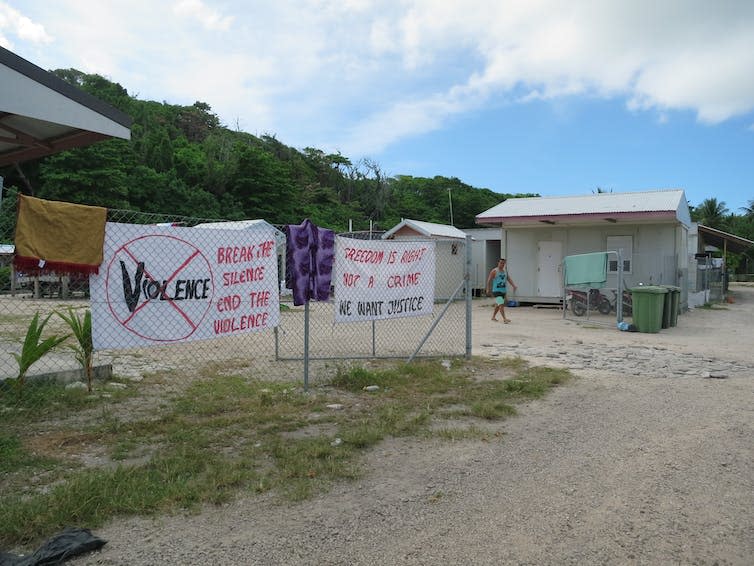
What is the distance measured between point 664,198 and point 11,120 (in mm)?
19788

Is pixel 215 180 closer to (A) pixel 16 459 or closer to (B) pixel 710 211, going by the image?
→ (A) pixel 16 459

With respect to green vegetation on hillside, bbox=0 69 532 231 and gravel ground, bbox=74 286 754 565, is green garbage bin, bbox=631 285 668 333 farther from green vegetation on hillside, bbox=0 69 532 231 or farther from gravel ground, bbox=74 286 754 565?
green vegetation on hillside, bbox=0 69 532 231

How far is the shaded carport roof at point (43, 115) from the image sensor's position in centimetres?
530

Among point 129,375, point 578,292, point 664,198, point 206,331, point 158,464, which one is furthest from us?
point 664,198

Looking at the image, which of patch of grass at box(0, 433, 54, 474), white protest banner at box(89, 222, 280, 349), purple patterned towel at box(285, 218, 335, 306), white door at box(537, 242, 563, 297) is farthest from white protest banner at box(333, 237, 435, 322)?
white door at box(537, 242, 563, 297)

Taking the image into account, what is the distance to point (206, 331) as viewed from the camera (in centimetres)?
575

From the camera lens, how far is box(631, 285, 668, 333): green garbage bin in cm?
1327

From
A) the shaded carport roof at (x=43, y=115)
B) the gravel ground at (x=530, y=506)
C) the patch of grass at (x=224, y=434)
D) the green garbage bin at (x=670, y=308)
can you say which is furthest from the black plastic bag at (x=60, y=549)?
the green garbage bin at (x=670, y=308)

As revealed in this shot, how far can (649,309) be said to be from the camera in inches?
523

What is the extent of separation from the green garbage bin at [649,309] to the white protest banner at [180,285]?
1014 centimetres

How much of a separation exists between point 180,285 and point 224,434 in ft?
4.99

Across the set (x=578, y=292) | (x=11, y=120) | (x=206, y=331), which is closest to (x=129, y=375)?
(x=206, y=331)

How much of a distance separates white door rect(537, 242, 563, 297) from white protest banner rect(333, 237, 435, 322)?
44.5 ft

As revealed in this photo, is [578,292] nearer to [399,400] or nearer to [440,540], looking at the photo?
[399,400]
